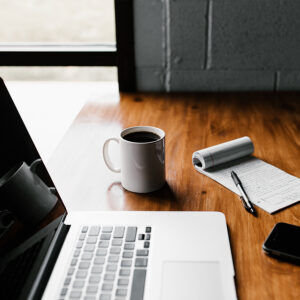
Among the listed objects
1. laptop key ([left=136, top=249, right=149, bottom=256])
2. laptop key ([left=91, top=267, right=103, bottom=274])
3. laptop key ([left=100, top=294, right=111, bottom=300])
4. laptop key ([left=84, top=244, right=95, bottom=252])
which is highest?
laptop key ([left=100, top=294, right=111, bottom=300])

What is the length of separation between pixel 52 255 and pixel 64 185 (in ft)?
0.79

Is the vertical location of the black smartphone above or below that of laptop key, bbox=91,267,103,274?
below

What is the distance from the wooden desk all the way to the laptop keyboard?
0.33ft

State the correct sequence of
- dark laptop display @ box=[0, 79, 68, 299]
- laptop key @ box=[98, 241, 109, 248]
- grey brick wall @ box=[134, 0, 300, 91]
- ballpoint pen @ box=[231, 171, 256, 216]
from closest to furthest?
dark laptop display @ box=[0, 79, 68, 299]
laptop key @ box=[98, 241, 109, 248]
ballpoint pen @ box=[231, 171, 256, 216]
grey brick wall @ box=[134, 0, 300, 91]

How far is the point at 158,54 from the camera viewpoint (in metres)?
1.46

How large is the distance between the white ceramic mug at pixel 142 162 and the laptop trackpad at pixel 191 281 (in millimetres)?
224

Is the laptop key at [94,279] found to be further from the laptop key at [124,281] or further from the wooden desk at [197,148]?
the wooden desk at [197,148]

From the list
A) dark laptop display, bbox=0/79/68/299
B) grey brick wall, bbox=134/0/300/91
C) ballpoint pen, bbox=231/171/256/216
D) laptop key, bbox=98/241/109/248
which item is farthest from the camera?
grey brick wall, bbox=134/0/300/91

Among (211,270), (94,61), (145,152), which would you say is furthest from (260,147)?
(94,61)

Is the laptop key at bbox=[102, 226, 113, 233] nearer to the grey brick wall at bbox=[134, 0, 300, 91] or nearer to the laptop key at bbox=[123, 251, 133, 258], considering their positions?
the laptop key at bbox=[123, 251, 133, 258]

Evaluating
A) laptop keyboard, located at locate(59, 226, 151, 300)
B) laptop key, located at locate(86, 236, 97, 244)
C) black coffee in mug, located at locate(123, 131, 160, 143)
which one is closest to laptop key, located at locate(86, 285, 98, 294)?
laptop keyboard, located at locate(59, 226, 151, 300)

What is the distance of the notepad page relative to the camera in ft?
2.60

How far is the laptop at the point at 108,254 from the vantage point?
571 mm

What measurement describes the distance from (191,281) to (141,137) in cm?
35
